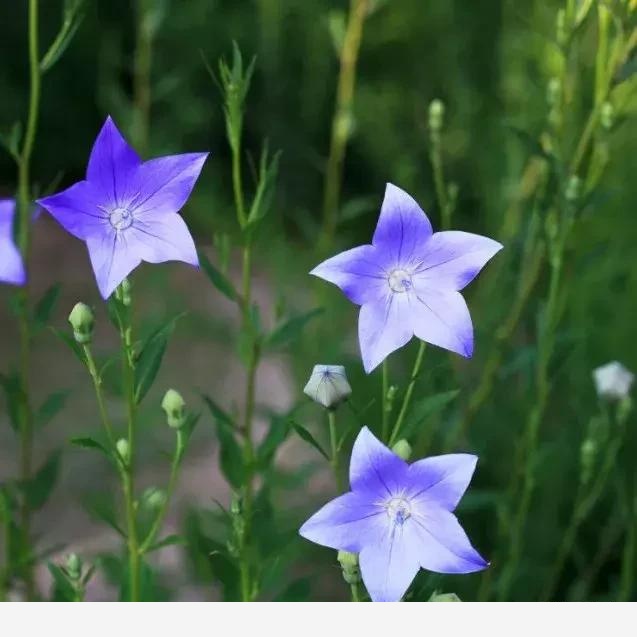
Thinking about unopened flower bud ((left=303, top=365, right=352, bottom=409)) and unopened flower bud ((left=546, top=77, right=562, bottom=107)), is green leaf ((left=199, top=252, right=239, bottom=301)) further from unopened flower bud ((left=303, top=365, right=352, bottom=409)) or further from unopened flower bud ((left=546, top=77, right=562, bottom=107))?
unopened flower bud ((left=546, top=77, right=562, bottom=107))

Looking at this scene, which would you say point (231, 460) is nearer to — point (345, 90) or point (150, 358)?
point (150, 358)

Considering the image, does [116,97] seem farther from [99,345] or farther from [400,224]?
[400,224]

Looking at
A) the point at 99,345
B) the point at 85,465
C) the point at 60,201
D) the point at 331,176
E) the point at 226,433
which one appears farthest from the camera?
the point at 99,345

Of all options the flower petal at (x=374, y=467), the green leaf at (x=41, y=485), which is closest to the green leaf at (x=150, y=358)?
the flower petal at (x=374, y=467)

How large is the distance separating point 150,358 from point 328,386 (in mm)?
81

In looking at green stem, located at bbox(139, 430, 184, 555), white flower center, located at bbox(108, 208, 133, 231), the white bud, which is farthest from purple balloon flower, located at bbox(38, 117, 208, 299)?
the white bud

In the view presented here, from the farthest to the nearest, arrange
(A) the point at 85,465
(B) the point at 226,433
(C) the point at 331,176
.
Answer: (A) the point at 85,465
(C) the point at 331,176
(B) the point at 226,433

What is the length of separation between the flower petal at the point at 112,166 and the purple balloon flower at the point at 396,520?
13 centimetres

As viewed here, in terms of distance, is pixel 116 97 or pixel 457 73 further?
pixel 457 73

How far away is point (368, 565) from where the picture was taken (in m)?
0.34

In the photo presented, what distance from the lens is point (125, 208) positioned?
1.14 ft

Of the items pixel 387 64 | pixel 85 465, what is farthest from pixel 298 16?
pixel 85 465

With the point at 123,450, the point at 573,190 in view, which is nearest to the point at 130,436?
the point at 123,450

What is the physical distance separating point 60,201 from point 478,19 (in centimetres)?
116
